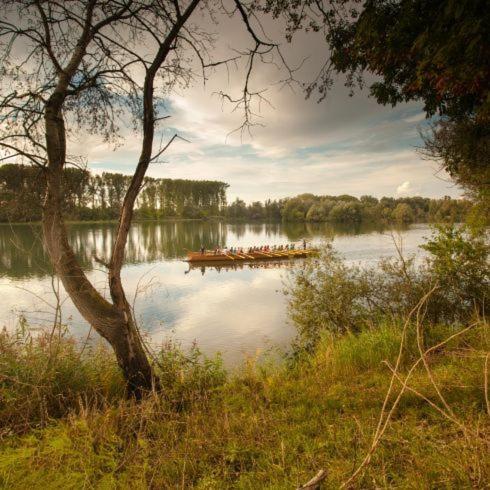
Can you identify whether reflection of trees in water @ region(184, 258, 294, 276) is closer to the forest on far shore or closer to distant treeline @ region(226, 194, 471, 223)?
the forest on far shore

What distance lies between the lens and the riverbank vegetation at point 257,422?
2271 millimetres

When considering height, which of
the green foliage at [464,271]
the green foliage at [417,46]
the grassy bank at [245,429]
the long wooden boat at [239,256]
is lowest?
the long wooden boat at [239,256]

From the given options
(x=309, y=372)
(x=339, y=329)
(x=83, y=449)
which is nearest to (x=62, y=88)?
(x=83, y=449)

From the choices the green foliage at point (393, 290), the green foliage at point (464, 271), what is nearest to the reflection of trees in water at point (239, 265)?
the green foliage at point (393, 290)

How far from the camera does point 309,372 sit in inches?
177

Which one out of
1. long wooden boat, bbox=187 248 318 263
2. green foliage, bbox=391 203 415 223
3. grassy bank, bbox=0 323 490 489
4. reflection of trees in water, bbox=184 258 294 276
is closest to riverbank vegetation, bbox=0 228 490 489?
grassy bank, bbox=0 323 490 489

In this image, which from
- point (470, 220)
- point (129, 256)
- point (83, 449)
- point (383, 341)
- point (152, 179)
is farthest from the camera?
point (129, 256)

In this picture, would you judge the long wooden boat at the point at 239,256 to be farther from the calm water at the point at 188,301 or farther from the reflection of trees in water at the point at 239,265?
the calm water at the point at 188,301

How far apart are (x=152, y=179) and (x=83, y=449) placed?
2.82 m

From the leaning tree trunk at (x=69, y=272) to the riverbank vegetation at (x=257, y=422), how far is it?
447mm

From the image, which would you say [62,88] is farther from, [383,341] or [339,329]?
[339,329]

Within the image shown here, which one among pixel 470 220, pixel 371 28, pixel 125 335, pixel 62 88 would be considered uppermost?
pixel 371 28

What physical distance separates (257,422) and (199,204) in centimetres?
10952

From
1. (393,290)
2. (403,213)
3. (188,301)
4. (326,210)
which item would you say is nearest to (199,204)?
(326,210)
